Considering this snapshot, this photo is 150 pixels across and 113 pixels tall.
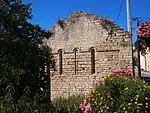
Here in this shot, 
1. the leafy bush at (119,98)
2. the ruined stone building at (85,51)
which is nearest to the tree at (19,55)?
the leafy bush at (119,98)

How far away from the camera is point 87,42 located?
16766 mm

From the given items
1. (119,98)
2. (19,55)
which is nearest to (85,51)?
(19,55)

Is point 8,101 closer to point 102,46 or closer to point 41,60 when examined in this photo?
point 41,60

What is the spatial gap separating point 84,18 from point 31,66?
708 cm

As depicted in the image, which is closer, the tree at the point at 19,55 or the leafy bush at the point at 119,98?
the leafy bush at the point at 119,98

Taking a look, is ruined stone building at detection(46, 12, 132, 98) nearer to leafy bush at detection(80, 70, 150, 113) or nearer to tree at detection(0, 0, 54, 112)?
tree at detection(0, 0, 54, 112)

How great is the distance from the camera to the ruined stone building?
15898 mm

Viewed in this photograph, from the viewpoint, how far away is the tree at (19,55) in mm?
9648

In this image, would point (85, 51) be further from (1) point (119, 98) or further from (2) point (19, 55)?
(1) point (119, 98)

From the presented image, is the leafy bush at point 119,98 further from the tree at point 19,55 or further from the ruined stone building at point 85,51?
the ruined stone building at point 85,51

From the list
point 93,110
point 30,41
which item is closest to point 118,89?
point 93,110

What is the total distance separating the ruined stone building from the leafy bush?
691 cm

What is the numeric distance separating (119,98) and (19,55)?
10.6 ft

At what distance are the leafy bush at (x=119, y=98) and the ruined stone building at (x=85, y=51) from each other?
272 inches
